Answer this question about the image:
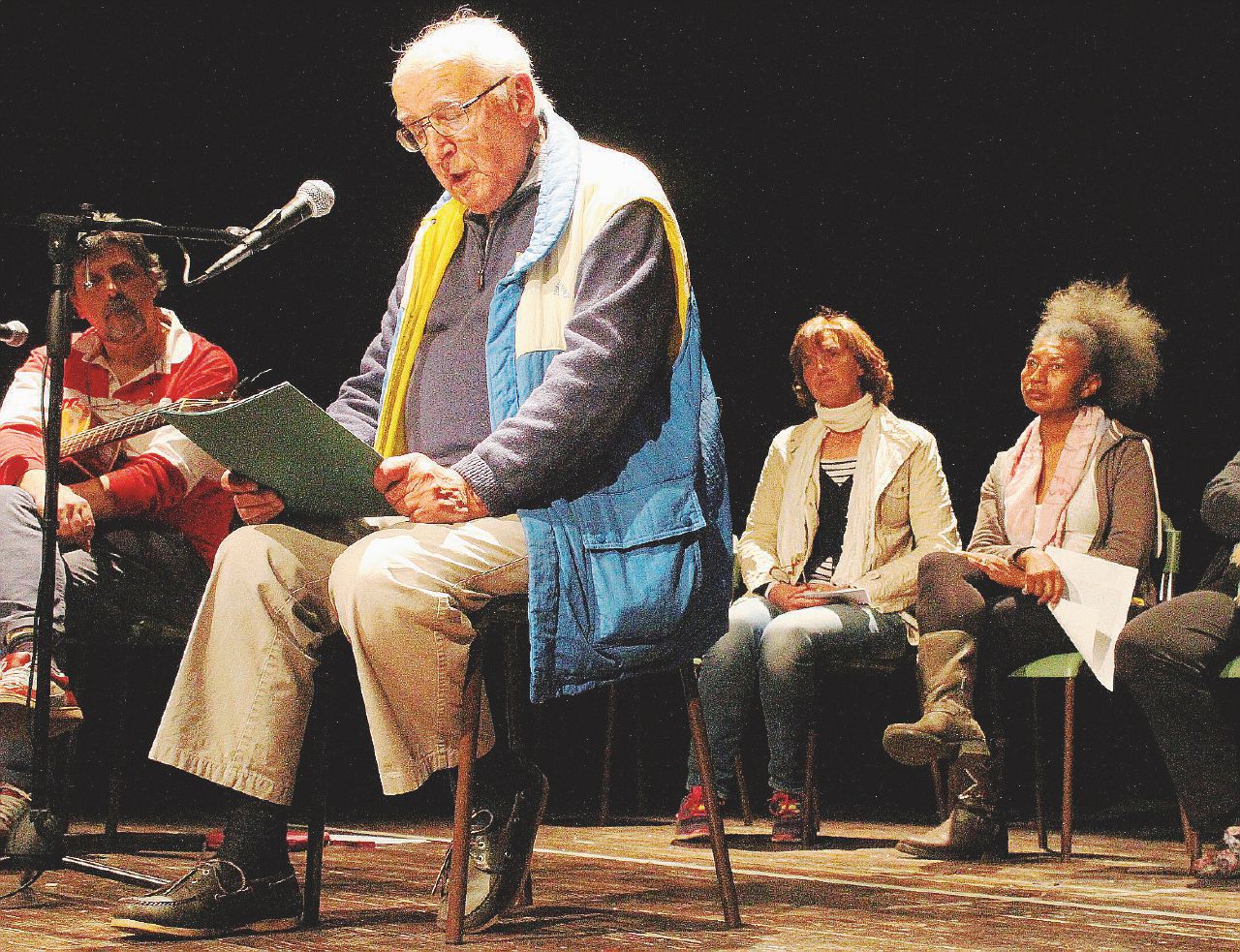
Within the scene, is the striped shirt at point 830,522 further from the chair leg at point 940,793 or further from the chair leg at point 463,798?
the chair leg at point 463,798

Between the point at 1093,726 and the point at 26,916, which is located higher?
the point at 1093,726

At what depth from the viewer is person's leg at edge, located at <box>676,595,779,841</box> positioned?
335cm

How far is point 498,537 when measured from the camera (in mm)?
1738

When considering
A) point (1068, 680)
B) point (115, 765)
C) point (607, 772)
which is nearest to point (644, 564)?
point (1068, 680)

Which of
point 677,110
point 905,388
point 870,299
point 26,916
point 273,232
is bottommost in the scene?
point 26,916

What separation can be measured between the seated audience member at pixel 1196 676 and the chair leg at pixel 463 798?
1541 millimetres

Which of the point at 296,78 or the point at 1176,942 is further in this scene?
the point at 296,78

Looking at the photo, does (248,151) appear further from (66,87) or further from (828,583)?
(828,583)

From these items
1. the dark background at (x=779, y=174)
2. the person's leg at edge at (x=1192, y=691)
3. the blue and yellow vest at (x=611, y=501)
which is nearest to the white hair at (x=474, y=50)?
the blue and yellow vest at (x=611, y=501)

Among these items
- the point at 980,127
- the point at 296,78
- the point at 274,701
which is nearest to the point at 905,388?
the point at 980,127

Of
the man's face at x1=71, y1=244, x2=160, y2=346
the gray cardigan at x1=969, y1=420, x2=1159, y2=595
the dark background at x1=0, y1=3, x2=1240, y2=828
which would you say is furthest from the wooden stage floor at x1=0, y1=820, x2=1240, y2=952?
the dark background at x1=0, y1=3, x2=1240, y2=828

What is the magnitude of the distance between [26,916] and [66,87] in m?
2.69

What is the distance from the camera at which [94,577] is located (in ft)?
9.44

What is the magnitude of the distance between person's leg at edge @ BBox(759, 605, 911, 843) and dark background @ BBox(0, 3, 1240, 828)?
3.10ft
